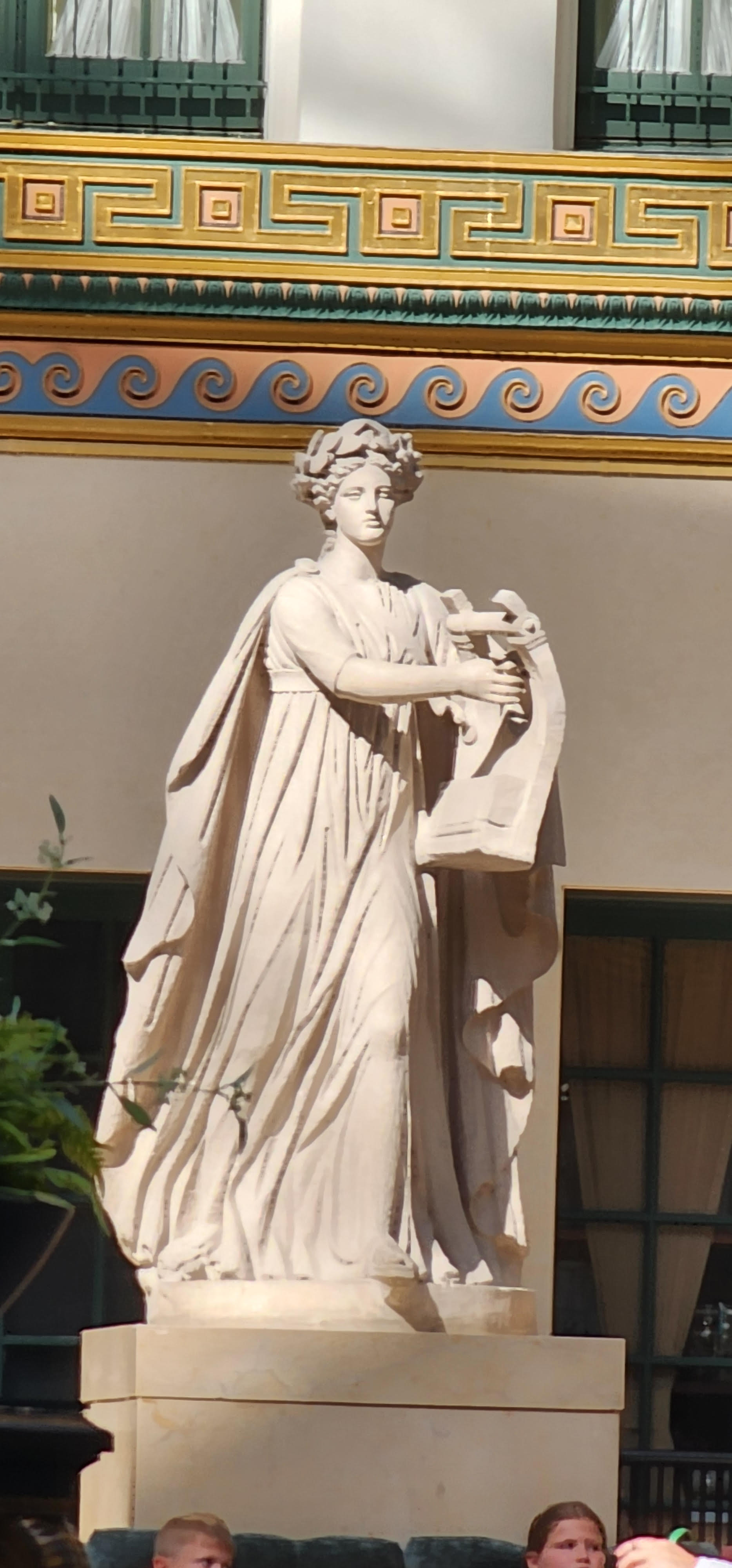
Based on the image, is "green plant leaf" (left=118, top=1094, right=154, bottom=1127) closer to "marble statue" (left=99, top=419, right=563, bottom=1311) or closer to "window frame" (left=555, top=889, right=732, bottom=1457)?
"marble statue" (left=99, top=419, right=563, bottom=1311)

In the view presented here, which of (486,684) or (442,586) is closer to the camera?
(486,684)

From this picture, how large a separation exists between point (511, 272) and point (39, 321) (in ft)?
4.39

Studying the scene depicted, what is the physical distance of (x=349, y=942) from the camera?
6.76 metres

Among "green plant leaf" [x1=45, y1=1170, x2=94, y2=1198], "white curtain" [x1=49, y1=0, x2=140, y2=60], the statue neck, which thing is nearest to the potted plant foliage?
"green plant leaf" [x1=45, y1=1170, x2=94, y2=1198]

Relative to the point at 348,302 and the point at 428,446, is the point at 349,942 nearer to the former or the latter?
the point at 428,446

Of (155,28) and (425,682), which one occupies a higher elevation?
(155,28)

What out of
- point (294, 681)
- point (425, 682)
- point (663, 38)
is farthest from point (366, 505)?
point (663, 38)

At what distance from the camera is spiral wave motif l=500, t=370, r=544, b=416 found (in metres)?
8.94

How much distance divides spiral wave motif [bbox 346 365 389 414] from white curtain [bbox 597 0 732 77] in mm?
1189

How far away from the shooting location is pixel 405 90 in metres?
8.93

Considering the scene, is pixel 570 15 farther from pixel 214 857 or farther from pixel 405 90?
pixel 214 857

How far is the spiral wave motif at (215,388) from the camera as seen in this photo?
8898mm

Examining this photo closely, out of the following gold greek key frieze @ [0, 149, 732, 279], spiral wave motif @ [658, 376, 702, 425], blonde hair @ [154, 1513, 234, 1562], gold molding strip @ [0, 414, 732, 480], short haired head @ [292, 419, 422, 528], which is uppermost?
gold greek key frieze @ [0, 149, 732, 279]

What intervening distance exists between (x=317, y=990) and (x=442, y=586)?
7.73ft
